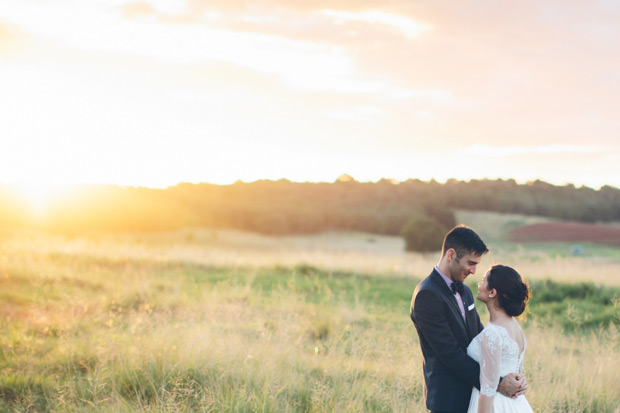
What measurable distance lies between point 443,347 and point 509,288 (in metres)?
0.56

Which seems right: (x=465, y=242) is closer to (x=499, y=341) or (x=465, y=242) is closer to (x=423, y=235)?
(x=499, y=341)

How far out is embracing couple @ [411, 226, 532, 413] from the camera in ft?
10.3

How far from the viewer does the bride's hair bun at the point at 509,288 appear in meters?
3.13

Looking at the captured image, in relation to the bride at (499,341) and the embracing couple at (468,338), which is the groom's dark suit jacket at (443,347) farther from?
the bride at (499,341)

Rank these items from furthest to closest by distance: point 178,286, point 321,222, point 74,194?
point 321,222, point 74,194, point 178,286

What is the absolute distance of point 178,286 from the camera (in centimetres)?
1150

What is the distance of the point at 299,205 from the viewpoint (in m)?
68.1

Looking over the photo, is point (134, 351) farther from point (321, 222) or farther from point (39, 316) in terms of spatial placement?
point (321, 222)

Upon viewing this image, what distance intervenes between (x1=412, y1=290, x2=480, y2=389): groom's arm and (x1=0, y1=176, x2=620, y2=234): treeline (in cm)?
4643

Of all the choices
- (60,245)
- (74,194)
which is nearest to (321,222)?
(74,194)

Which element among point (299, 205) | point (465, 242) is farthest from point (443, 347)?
point (299, 205)

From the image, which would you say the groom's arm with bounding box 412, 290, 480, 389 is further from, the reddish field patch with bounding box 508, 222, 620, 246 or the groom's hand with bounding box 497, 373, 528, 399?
the reddish field patch with bounding box 508, 222, 620, 246

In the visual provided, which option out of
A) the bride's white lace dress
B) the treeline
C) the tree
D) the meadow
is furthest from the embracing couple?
the treeline

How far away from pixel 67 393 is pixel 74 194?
56.2m
